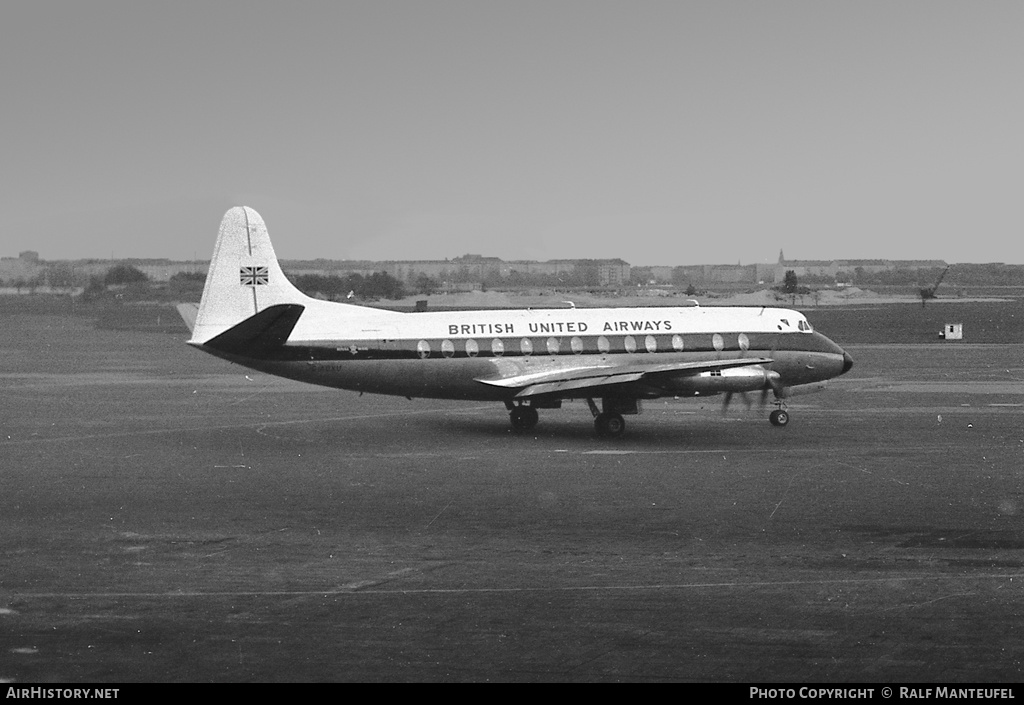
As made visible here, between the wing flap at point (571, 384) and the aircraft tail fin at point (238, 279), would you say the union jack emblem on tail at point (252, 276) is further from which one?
the wing flap at point (571, 384)

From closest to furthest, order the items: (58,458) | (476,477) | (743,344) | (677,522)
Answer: (677,522), (476,477), (58,458), (743,344)

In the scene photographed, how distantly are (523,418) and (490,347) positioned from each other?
8.71ft

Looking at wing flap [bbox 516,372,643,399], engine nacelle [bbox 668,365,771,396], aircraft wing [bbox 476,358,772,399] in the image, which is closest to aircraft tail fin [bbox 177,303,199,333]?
aircraft wing [bbox 476,358,772,399]

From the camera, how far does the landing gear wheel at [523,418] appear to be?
39.2 m

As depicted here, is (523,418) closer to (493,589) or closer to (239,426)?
Result: (239,426)

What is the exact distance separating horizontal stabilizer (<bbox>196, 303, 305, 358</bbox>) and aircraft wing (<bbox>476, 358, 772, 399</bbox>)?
648cm

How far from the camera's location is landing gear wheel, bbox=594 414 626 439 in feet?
124

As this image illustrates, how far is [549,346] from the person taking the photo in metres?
39.2

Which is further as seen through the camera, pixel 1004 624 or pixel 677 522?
pixel 677 522

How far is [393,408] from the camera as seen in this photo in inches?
1865

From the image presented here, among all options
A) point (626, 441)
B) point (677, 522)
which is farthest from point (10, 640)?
point (626, 441)

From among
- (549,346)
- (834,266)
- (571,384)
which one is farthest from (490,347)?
(834,266)

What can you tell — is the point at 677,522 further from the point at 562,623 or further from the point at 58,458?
the point at 58,458

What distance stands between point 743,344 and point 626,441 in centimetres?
655
